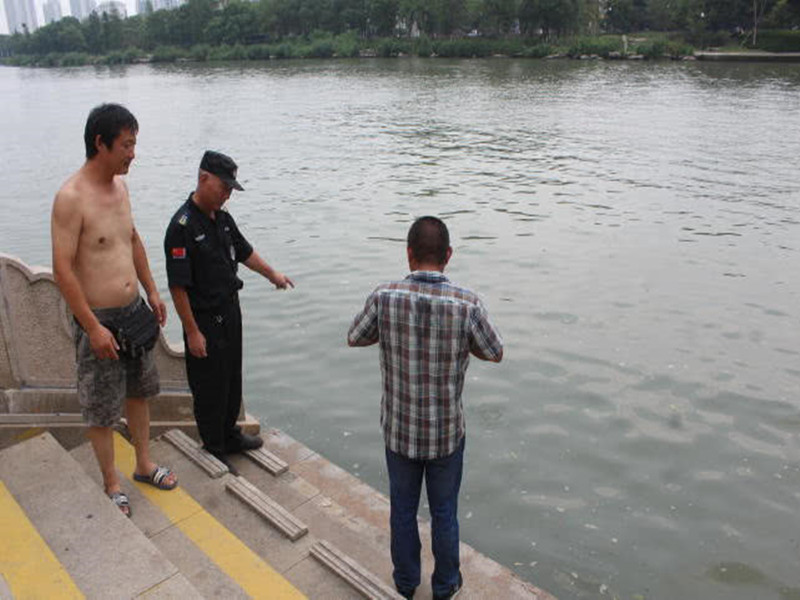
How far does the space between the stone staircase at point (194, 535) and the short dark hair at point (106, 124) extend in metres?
1.88

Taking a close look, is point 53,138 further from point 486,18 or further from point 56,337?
point 486,18

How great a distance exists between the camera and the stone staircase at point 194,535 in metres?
3.09

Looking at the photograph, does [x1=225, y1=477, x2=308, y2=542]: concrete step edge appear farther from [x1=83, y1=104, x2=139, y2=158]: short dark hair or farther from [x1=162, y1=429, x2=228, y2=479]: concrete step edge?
[x1=83, y1=104, x2=139, y2=158]: short dark hair

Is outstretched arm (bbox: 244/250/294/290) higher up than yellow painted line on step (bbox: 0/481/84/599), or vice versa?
outstretched arm (bbox: 244/250/294/290)

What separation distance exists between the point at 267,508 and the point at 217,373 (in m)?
0.94

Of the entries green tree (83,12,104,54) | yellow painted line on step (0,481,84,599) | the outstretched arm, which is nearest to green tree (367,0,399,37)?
green tree (83,12,104,54)

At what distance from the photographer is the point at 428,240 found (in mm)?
3137

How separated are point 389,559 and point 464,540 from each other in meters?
1.05

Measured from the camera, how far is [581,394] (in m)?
6.88

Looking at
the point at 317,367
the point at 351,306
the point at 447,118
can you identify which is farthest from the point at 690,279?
the point at 447,118

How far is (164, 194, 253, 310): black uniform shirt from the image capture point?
13.1 ft

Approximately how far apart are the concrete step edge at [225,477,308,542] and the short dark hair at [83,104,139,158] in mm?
2162

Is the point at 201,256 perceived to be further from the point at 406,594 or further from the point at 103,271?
the point at 406,594

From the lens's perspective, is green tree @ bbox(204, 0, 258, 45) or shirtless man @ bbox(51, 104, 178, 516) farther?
green tree @ bbox(204, 0, 258, 45)
